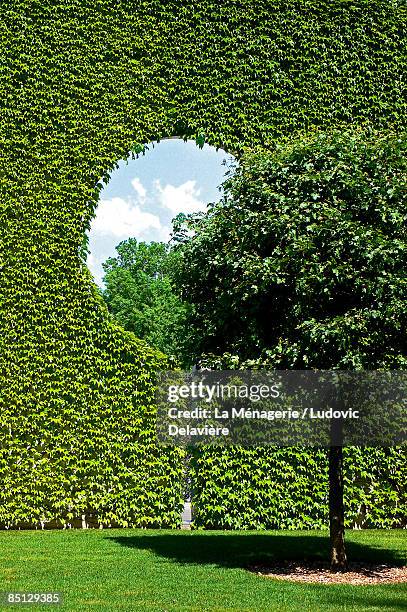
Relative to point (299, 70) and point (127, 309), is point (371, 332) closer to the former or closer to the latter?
point (299, 70)

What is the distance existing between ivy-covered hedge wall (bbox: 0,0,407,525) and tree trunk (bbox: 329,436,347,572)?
3040 millimetres

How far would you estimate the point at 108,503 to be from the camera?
9.53 m

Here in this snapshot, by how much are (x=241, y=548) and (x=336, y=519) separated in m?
1.53

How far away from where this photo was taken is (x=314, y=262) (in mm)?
6457

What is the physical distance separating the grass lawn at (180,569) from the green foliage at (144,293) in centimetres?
1779

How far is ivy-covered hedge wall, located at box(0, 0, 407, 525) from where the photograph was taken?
9.60 m

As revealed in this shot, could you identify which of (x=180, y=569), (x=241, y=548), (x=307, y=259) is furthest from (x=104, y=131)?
(x=180, y=569)

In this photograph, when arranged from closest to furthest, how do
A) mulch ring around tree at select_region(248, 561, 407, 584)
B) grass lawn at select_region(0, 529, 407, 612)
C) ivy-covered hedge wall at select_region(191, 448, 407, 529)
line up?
grass lawn at select_region(0, 529, 407, 612), mulch ring around tree at select_region(248, 561, 407, 584), ivy-covered hedge wall at select_region(191, 448, 407, 529)

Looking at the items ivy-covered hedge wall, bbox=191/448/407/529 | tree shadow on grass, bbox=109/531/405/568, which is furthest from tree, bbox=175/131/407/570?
ivy-covered hedge wall, bbox=191/448/407/529

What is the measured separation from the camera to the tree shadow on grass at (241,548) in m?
7.48

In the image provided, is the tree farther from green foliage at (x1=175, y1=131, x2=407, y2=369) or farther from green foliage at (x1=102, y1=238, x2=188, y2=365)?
green foliage at (x1=102, y1=238, x2=188, y2=365)

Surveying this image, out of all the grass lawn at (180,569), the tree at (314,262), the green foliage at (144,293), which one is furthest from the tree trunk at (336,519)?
the green foliage at (144,293)

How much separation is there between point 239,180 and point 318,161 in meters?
0.82

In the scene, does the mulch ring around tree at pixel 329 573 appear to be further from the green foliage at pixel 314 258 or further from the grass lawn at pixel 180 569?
the green foliage at pixel 314 258
